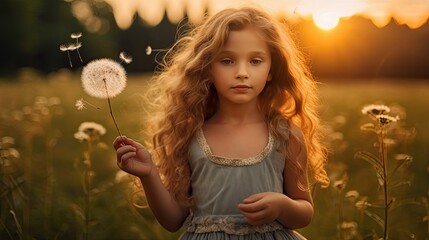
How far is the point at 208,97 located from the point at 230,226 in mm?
574

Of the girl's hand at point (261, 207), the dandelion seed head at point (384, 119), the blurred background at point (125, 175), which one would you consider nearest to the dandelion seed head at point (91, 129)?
the blurred background at point (125, 175)

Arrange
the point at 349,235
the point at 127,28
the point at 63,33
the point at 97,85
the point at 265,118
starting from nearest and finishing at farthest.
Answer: the point at 97,85 → the point at 265,118 → the point at 349,235 → the point at 63,33 → the point at 127,28

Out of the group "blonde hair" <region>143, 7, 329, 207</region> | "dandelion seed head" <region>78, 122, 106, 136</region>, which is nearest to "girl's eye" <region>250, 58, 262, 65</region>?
"blonde hair" <region>143, 7, 329, 207</region>

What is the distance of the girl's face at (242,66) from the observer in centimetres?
254

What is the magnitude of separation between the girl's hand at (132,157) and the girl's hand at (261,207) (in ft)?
1.21

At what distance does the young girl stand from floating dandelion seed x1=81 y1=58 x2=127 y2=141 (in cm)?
18

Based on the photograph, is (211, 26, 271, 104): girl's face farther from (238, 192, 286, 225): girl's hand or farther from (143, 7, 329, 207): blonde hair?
(238, 192, 286, 225): girl's hand

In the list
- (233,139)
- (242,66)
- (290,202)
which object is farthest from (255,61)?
(290,202)

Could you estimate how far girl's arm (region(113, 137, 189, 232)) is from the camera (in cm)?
244

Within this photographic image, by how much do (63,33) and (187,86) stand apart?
39029 mm

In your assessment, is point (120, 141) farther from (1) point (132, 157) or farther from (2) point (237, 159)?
(2) point (237, 159)

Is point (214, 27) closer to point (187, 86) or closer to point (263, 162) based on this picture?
point (187, 86)

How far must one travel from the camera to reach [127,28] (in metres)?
46.4

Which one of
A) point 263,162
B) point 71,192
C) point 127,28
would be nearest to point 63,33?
point 127,28
